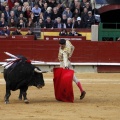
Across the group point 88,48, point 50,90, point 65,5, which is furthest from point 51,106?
point 65,5

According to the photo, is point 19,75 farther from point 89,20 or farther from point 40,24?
point 89,20

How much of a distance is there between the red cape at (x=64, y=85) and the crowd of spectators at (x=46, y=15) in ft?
26.7

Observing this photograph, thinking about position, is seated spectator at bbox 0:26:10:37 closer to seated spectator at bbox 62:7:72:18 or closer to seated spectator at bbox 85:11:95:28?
seated spectator at bbox 62:7:72:18

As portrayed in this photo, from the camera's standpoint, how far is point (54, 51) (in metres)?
21.4

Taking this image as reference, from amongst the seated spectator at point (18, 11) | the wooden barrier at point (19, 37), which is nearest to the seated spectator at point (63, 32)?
the wooden barrier at point (19, 37)

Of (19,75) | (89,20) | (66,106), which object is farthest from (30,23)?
(66,106)

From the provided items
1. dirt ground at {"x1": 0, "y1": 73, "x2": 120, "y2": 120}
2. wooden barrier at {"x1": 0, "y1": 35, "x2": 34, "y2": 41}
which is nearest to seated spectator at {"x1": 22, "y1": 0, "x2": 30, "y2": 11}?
wooden barrier at {"x1": 0, "y1": 35, "x2": 34, "y2": 41}

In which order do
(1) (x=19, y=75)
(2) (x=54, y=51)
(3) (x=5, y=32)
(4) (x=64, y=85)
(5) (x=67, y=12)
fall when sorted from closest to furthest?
1. (1) (x=19, y=75)
2. (4) (x=64, y=85)
3. (2) (x=54, y=51)
4. (3) (x=5, y=32)
5. (5) (x=67, y=12)

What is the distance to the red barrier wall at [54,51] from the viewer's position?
21.3 m

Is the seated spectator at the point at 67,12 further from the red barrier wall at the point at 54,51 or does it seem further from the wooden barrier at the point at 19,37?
the wooden barrier at the point at 19,37

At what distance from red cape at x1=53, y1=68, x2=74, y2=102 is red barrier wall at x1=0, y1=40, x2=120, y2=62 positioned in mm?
7894

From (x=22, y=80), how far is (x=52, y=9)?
31.0 ft

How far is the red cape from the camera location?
13148 mm

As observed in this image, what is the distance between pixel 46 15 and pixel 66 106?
9.55 m
